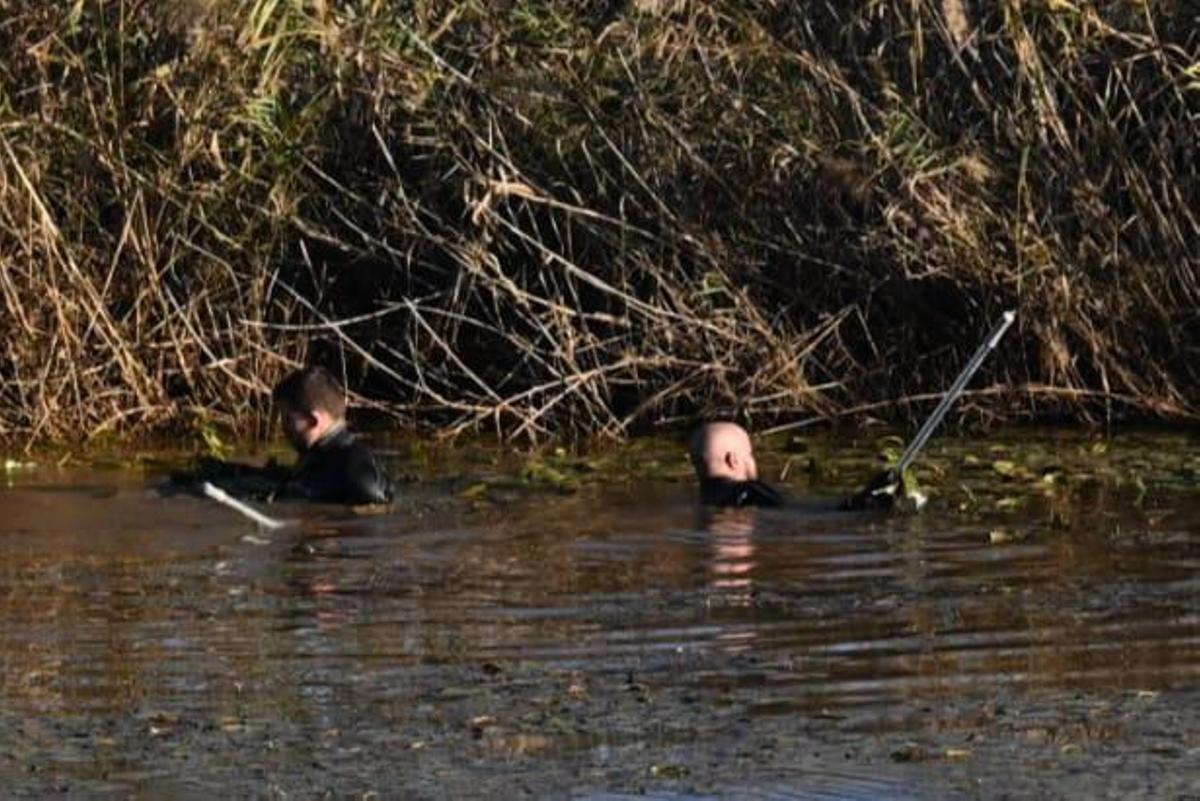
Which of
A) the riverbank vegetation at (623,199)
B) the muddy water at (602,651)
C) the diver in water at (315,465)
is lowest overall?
the muddy water at (602,651)

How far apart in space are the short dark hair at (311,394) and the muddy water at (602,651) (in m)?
0.58

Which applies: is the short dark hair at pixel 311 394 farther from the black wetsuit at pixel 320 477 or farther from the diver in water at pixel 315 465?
the black wetsuit at pixel 320 477

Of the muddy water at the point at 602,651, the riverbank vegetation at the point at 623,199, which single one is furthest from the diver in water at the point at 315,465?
the riverbank vegetation at the point at 623,199

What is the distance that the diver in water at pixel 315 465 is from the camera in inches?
532

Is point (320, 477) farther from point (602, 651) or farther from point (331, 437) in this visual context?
point (602, 651)

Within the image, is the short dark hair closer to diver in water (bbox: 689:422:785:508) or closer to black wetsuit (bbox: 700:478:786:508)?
diver in water (bbox: 689:422:785:508)

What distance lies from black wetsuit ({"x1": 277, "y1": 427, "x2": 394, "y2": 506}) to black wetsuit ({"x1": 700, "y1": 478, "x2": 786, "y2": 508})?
1.33 m

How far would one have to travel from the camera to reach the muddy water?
7711mm

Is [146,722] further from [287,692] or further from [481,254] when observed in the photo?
[481,254]

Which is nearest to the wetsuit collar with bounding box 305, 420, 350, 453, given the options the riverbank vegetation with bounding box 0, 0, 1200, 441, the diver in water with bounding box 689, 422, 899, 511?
the diver in water with bounding box 689, 422, 899, 511

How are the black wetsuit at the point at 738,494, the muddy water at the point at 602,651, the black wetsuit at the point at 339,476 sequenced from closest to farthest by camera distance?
the muddy water at the point at 602,651
the black wetsuit at the point at 738,494
the black wetsuit at the point at 339,476

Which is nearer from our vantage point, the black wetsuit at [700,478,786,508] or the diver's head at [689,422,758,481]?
the black wetsuit at [700,478,786,508]

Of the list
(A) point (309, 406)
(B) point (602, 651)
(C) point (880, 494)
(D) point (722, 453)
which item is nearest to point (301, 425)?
(A) point (309, 406)

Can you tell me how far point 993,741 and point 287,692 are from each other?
2.00 meters
